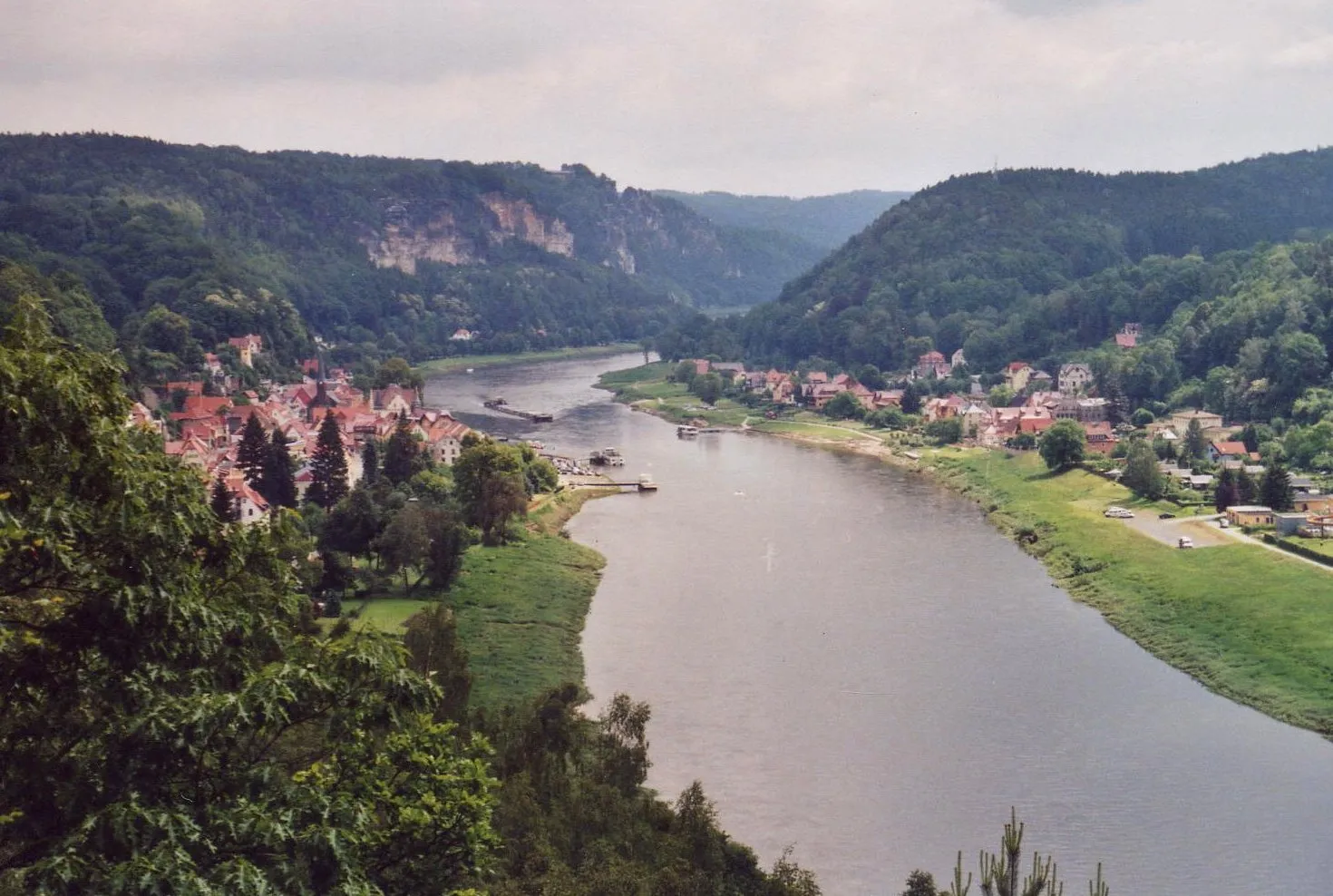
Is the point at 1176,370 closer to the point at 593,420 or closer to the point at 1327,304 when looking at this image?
the point at 1327,304

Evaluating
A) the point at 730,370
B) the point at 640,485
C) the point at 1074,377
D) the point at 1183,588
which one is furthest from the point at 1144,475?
the point at 730,370

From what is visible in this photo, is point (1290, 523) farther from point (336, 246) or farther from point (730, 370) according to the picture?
point (336, 246)

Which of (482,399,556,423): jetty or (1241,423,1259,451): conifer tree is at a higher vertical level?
(1241,423,1259,451): conifer tree

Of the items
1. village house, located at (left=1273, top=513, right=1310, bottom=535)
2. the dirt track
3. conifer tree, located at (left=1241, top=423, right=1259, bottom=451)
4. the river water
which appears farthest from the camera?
conifer tree, located at (left=1241, top=423, right=1259, bottom=451)

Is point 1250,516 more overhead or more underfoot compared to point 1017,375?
more underfoot

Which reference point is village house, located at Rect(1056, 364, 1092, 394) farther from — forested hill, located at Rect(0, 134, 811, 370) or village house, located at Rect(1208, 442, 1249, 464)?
forested hill, located at Rect(0, 134, 811, 370)

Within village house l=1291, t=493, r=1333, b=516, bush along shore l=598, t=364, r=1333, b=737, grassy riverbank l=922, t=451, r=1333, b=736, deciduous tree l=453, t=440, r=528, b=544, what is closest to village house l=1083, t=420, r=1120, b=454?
bush along shore l=598, t=364, r=1333, b=737
